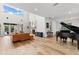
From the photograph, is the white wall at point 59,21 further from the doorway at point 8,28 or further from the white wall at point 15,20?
the doorway at point 8,28

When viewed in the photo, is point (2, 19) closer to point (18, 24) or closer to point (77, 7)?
point (18, 24)

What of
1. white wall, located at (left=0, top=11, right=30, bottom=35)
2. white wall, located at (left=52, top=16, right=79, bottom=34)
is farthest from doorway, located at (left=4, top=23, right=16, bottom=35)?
white wall, located at (left=52, top=16, right=79, bottom=34)

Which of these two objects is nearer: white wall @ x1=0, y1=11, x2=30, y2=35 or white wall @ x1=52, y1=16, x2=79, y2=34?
white wall @ x1=52, y1=16, x2=79, y2=34

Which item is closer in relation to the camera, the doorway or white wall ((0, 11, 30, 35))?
the doorway

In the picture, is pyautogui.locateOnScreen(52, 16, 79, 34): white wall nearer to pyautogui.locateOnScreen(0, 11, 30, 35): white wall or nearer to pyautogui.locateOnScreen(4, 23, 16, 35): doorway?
pyautogui.locateOnScreen(0, 11, 30, 35): white wall

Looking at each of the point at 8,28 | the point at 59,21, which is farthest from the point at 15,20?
the point at 59,21

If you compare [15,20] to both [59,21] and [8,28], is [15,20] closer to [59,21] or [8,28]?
[8,28]

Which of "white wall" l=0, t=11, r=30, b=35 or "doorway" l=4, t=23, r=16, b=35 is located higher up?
"white wall" l=0, t=11, r=30, b=35

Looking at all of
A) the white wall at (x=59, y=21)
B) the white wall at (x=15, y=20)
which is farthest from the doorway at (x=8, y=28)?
the white wall at (x=59, y=21)

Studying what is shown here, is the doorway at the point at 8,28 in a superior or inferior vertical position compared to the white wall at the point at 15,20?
inferior

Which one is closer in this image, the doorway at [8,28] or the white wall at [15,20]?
the doorway at [8,28]

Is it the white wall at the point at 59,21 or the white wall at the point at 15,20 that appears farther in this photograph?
the white wall at the point at 15,20

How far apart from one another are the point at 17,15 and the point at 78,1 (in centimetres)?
244

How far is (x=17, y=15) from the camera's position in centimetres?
493
